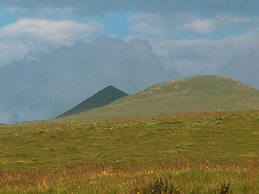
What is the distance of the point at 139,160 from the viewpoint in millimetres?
35469

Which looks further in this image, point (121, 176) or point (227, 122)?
point (227, 122)

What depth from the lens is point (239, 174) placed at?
19.6 m

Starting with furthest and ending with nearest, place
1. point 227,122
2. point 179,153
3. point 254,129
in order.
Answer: point 227,122 → point 254,129 → point 179,153

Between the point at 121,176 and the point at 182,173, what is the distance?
2402 millimetres

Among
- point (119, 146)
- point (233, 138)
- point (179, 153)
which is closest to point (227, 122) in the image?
point (233, 138)

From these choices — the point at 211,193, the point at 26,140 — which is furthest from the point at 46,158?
the point at 211,193

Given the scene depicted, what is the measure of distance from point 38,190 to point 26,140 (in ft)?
135

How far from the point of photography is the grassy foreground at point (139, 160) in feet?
58.5

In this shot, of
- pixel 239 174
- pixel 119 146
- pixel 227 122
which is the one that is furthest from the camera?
pixel 227 122

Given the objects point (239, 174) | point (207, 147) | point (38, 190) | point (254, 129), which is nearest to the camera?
point (38, 190)

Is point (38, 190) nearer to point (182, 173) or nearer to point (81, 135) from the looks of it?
point (182, 173)

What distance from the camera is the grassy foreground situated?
58.5ft

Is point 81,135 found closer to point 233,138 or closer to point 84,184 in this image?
point 233,138

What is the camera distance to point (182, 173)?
19219 mm
